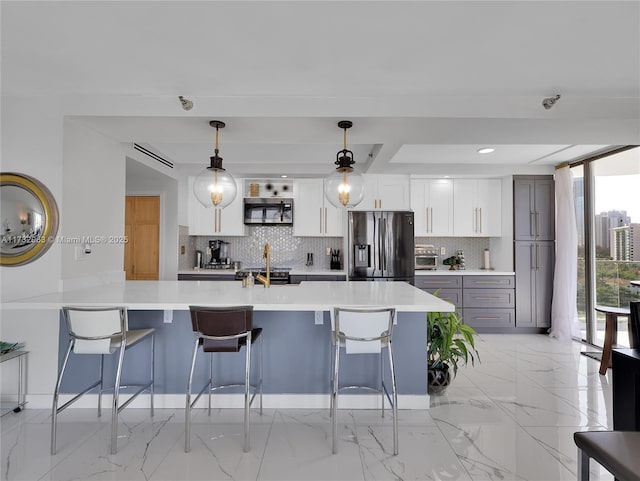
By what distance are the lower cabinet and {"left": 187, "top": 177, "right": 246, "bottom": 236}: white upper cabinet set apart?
3155mm

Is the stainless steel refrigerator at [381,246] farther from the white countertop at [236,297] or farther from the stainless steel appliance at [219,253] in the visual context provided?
the stainless steel appliance at [219,253]

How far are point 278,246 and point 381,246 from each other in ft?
5.78

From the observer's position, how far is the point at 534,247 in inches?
202

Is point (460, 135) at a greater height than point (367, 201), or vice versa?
point (460, 135)

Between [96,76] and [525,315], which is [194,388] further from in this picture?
[525,315]

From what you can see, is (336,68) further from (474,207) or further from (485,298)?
(485,298)

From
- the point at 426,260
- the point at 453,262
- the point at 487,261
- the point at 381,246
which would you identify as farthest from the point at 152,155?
the point at 487,261

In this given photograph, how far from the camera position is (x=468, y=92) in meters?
2.61

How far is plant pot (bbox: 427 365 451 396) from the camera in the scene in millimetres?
2975

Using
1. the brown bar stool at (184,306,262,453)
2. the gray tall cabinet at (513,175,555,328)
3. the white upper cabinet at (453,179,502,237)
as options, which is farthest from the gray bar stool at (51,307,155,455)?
the gray tall cabinet at (513,175,555,328)

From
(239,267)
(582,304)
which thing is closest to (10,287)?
(239,267)

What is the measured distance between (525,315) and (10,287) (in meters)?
5.93

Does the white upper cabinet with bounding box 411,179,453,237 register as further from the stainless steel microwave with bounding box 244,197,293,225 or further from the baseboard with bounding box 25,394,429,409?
the baseboard with bounding box 25,394,429,409

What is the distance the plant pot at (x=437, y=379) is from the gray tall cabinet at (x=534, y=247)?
2.78m
